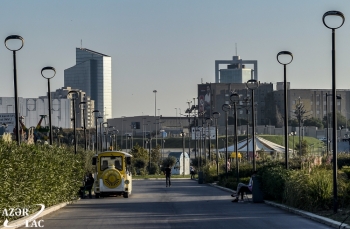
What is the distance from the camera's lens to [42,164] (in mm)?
23797

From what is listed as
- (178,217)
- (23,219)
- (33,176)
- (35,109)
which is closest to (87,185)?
(33,176)

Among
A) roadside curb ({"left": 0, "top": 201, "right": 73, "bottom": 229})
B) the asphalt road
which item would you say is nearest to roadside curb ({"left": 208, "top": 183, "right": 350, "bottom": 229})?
the asphalt road

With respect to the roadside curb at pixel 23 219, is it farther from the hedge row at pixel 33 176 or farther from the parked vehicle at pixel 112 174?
the parked vehicle at pixel 112 174

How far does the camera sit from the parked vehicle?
1393 inches

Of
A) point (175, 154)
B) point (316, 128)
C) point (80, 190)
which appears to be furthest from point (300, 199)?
point (316, 128)

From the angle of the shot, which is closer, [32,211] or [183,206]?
[32,211]

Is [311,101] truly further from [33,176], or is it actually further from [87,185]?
[33,176]

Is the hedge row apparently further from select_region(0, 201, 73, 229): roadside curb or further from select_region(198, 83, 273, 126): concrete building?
select_region(198, 83, 273, 126): concrete building

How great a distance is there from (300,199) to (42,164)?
336 inches

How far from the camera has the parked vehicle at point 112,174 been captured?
3538 centimetres

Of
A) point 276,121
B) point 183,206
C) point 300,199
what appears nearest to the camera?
point 300,199

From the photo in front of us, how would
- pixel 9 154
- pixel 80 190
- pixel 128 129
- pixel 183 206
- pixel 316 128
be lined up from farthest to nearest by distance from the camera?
pixel 128 129
pixel 316 128
pixel 80 190
pixel 183 206
pixel 9 154

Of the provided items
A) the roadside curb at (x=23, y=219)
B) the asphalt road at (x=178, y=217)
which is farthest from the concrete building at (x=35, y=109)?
the roadside curb at (x=23, y=219)

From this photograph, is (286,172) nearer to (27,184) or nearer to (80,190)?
(27,184)
